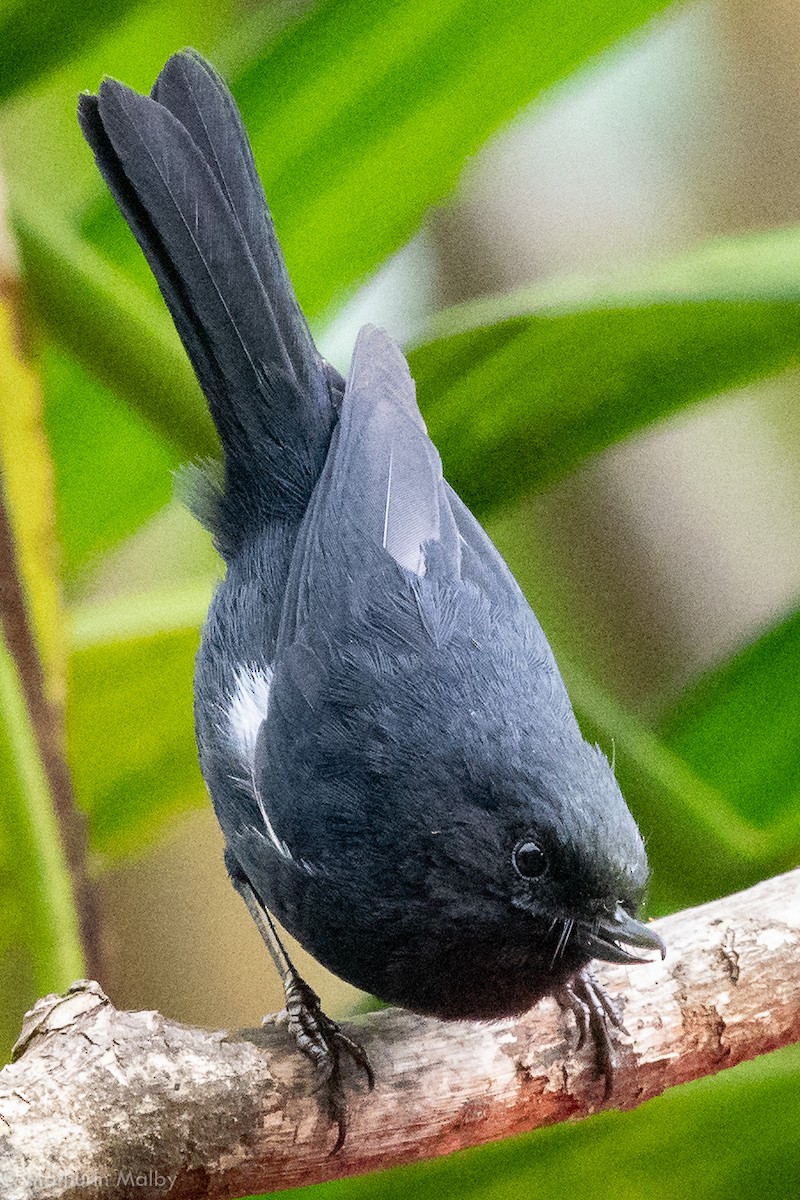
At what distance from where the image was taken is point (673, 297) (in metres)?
1.14

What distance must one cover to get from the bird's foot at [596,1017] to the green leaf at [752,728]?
11.5 inches

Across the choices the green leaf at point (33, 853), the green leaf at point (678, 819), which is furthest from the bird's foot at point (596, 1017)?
the green leaf at point (33, 853)

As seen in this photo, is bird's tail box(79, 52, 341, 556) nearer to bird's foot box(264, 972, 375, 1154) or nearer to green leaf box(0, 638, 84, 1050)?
green leaf box(0, 638, 84, 1050)

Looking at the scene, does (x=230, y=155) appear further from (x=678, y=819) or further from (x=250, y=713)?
(x=678, y=819)

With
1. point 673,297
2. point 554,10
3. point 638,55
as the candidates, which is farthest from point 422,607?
point 638,55

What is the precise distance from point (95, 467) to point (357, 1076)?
2.77 ft

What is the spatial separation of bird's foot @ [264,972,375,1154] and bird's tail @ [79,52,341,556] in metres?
0.44

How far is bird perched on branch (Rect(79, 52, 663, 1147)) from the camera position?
36.2 inches

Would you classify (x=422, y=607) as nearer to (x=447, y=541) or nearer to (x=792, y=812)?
(x=447, y=541)

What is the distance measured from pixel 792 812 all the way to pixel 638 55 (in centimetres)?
139

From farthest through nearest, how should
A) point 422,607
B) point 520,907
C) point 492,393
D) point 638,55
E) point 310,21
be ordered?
1. point 638,55
2. point 310,21
3. point 492,393
4. point 422,607
5. point 520,907

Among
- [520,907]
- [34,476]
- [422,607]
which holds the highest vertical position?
[34,476]

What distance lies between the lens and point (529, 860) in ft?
2.97

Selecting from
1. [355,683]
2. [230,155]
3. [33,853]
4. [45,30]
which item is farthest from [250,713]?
[45,30]
